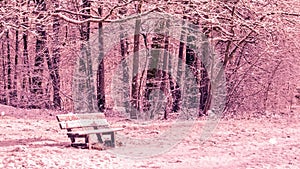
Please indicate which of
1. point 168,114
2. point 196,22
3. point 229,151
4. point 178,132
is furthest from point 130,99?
point 229,151

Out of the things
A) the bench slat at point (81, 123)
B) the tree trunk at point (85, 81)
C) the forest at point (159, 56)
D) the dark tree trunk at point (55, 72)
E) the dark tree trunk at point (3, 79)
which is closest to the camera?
the bench slat at point (81, 123)

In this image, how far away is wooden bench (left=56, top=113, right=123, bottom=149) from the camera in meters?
7.73

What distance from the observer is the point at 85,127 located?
808 centimetres

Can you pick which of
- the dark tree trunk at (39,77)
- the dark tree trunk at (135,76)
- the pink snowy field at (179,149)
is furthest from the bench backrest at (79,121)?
the dark tree trunk at (39,77)

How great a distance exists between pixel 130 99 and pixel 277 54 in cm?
488

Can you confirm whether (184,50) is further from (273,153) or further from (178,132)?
(273,153)

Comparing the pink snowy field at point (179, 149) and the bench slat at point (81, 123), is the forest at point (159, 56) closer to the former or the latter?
the pink snowy field at point (179, 149)

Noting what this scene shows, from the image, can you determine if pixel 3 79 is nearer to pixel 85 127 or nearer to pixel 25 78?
pixel 25 78

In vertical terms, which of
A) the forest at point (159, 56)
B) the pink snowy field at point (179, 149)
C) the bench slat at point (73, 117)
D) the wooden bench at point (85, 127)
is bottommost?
the pink snowy field at point (179, 149)

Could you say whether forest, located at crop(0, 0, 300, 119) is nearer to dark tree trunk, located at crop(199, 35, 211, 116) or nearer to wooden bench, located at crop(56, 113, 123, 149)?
dark tree trunk, located at crop(199, 35, 211, 116)

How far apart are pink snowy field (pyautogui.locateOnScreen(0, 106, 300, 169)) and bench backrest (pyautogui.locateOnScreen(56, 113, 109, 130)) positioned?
406 millimetres

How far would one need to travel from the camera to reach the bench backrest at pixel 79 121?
A: 25.4ft

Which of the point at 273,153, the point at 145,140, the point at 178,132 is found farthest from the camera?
the point at 178,132

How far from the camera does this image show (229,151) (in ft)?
25.6
